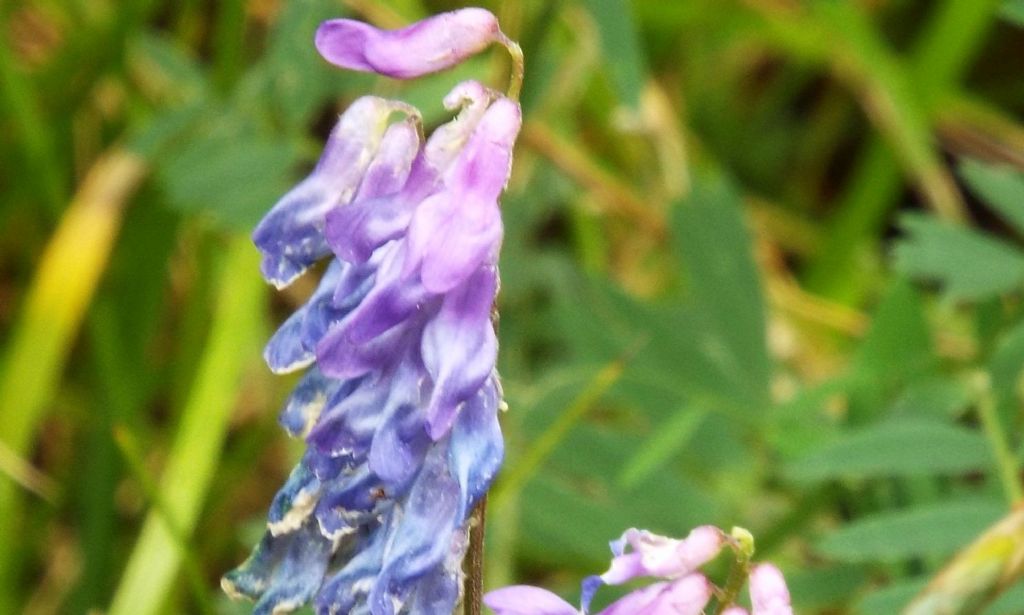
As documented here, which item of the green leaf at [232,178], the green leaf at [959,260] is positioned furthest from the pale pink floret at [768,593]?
the green leaf at [232,178]

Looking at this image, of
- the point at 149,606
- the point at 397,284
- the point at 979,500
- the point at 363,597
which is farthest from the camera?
the point at 149,606

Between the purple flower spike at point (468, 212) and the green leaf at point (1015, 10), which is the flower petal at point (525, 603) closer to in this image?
the purple flower spike at point (468, 212)

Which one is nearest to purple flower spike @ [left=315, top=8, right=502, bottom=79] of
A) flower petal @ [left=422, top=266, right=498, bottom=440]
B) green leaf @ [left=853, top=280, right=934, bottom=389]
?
flower petal @ [left=422, top=266, right=498, bottom=440]

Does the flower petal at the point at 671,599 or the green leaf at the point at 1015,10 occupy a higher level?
the green leaf at the point at 1015,10

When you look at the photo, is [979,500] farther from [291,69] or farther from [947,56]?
[947,56]

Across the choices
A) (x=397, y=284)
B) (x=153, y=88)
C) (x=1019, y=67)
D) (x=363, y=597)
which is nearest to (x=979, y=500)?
(x=363, y=597)

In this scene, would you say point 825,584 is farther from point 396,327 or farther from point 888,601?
point 396,327

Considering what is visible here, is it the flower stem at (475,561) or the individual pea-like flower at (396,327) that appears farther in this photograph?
the flower stem at (475,561)

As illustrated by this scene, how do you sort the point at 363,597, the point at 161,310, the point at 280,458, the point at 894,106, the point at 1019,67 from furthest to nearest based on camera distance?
the point at 1019,67 < the point at 894,106 < the point at 280,458 < the point at 161,310 < the point at 363,597
